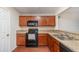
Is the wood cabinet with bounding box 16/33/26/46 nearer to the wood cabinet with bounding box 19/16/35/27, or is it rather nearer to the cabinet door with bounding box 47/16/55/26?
the wood cabinet with bounding box 19/16/35/27

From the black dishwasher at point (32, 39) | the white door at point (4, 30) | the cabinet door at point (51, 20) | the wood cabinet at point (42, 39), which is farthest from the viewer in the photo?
the cabinet door at point (51, 20)

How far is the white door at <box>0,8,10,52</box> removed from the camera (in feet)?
17.1

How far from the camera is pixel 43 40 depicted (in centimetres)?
849

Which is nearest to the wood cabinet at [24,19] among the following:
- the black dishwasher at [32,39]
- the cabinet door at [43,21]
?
the cabinet door at [43,21]

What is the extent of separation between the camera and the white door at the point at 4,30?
5214mm

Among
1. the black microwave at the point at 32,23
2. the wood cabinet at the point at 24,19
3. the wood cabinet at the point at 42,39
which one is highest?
the wood cabinet at the point at 24,19

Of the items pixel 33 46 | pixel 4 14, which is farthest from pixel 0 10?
pixel 33 46

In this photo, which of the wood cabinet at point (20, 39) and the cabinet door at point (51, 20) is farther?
the cabinet door at point (51, 20)

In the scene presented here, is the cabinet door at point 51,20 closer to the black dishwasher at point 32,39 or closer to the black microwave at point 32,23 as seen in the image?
→ the black microwave at point 32,23

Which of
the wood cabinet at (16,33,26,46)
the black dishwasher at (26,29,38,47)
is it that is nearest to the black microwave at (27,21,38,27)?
the black dishwasher at (26,29,38,47)

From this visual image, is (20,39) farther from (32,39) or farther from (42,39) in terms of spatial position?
(42,39)
